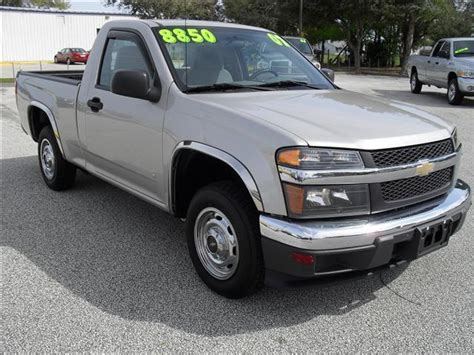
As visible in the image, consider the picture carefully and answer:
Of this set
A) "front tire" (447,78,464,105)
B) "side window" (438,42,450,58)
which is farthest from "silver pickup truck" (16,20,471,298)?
"side window" (438,42,450,58)

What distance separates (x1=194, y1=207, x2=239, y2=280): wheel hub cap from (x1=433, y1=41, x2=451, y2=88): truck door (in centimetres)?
1319

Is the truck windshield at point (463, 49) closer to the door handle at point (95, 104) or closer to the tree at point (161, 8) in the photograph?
the door handle at point (95, 104)

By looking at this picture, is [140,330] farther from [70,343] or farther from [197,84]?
[197,84]

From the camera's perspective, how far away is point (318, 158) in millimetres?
2811

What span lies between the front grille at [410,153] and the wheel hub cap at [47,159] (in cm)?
407

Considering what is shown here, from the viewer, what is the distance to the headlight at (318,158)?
2.79 metres

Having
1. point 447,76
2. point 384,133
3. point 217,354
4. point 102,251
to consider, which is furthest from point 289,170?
point 447,76

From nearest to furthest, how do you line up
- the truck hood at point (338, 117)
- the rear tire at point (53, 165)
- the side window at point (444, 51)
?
the truck hood at point (338, 117), the rear tire at point (53, 165), the side window at point (444, 51)

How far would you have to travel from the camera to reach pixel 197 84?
3.80 m

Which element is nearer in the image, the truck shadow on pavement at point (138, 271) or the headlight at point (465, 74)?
the truck shadow on pavement at point (138, 271)

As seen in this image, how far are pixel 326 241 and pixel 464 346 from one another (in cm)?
105

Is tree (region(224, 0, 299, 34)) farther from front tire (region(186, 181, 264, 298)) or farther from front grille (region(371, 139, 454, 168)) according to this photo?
front tire (region(186, 181, 264, 298))

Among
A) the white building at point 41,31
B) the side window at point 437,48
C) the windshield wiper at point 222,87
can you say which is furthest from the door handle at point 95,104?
the white building at point 41,31

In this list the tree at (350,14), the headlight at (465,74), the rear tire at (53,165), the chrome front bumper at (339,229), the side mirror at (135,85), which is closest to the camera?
the chrome front bumper at (339,229)
